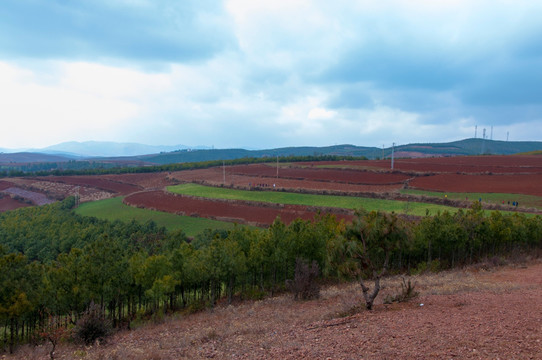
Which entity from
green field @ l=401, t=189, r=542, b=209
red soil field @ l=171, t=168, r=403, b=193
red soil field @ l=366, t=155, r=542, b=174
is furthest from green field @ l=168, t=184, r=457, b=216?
red soil field @ l=366, t=155, r=542, b=174

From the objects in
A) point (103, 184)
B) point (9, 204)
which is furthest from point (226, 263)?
point (103, 184)

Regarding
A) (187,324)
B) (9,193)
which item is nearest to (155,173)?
(9,193)

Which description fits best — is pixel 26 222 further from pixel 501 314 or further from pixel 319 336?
pixel 501 314

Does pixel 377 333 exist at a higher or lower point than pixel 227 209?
higher

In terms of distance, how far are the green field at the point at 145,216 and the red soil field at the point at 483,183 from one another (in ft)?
148

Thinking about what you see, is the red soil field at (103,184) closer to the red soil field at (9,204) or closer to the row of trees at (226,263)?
the red soil field at (9,204)

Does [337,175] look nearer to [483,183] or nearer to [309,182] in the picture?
[309,182]

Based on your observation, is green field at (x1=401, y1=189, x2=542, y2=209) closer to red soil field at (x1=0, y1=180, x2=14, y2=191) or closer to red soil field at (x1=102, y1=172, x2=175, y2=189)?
red soil field at (x1=102, y1=172, x2=175, y2=189)

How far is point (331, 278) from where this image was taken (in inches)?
1363

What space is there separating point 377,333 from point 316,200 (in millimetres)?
57464

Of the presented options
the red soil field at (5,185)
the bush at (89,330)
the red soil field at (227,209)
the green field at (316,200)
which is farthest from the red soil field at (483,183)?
the red soil field at (5,185)

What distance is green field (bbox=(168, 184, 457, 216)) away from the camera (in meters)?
59.9

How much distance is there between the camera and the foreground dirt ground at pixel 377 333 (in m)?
11.5

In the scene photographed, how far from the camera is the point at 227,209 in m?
68.7
